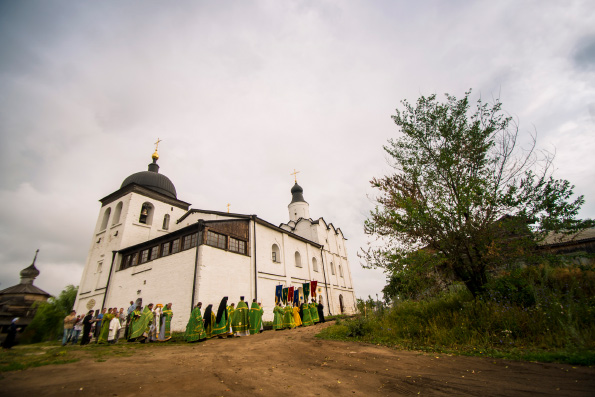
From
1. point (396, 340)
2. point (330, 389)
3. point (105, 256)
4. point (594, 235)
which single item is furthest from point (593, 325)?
point (105, 256)

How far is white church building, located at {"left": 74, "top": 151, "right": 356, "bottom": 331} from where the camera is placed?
1553cm

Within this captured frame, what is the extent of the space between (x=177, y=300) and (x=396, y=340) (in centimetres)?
1227

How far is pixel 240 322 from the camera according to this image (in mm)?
12430

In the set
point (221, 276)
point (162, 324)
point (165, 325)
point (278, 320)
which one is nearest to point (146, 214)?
point (221, 276)

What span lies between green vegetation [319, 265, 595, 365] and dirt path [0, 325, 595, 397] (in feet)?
2.72

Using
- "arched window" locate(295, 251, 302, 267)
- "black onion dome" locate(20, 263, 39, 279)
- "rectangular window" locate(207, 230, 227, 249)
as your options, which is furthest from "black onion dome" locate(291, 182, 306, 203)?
"black onion dome" locate(20, 263, 39, 279)

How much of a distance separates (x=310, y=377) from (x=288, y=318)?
10.2 metres

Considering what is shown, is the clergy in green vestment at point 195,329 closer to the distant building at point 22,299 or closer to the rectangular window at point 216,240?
the rectangular window at point 216,240

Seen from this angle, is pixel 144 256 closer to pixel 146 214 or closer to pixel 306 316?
pixel 146 214

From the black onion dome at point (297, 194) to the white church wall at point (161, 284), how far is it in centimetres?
1890

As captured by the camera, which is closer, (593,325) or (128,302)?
(593,325)

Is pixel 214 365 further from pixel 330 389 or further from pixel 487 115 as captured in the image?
pixel 487 115

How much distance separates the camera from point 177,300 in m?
A: 15.0

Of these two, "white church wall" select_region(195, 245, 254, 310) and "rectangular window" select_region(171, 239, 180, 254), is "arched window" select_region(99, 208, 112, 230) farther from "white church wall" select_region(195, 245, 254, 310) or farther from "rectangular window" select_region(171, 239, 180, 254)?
"white church wall" select_region(195, 245, 254, 310)
